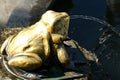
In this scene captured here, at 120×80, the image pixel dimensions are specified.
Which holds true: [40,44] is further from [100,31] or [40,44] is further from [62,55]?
[100,31]

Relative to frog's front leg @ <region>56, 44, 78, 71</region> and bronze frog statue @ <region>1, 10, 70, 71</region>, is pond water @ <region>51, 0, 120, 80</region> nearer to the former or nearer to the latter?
frog's front leg @ <region>56, 44, 78, 71</region>

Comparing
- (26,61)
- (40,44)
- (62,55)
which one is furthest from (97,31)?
(26,61)

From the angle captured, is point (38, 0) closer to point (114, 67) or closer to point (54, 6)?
point (54, 6)

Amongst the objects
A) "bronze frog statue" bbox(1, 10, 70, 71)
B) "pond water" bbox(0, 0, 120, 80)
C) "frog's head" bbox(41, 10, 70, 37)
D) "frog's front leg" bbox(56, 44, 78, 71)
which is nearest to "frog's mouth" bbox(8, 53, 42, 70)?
"bronze frog statue" bbox(1, 10, 70, 71)

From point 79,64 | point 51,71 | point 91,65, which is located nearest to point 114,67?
point 91,65

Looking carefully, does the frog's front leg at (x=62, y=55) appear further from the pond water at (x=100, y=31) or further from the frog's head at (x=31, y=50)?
the pond water at (x=100, y=31)
